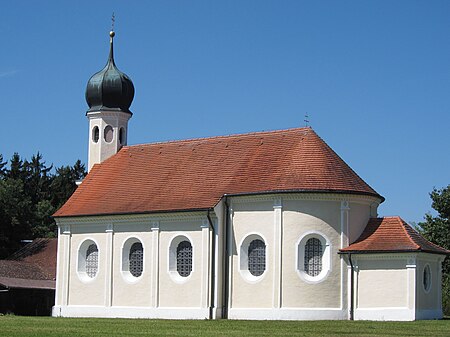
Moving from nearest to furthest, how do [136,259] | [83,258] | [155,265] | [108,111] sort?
1. [155,265]
2. [136,259]
3. [83,258]
4. [108,111]

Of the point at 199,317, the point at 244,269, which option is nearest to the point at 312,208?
the point at 244,269

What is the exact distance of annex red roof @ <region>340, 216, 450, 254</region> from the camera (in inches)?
1695

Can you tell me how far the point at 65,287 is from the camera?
52.0 meters

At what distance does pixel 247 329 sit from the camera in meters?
35.7

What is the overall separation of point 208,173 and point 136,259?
607cm

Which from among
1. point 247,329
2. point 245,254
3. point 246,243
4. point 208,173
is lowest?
point 247,329

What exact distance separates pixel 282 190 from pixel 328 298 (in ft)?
18.2

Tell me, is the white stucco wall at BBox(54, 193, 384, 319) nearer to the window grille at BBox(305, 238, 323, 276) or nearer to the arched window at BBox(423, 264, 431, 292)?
the window grille at BBox(305, 238, 323, 276)

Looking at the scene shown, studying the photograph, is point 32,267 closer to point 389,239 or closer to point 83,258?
point 83,258

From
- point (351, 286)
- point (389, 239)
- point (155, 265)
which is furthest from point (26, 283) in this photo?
point (389, 239)

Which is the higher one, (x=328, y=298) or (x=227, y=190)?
(x=227, y=190)

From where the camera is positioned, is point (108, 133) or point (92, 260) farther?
point (108, 133)

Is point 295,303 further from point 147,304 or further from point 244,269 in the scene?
point 147,304

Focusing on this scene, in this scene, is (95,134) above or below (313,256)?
above
